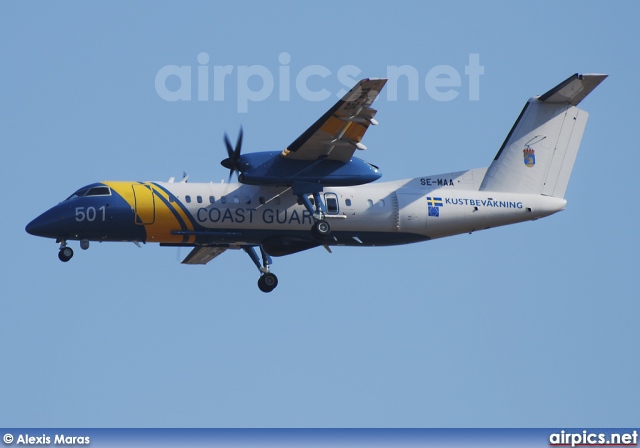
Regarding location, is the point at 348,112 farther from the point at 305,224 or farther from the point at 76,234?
the point at 76,234

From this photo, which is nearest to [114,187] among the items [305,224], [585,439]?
[305,224]

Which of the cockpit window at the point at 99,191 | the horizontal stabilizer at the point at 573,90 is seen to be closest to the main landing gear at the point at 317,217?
the cockpit window at the point at 99,191

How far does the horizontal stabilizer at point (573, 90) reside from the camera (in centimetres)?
2748

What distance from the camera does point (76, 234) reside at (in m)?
25.8

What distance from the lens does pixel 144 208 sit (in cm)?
2595

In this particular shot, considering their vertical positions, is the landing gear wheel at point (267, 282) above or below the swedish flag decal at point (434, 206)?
below

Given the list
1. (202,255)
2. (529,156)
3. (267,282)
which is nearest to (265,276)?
(267,282)

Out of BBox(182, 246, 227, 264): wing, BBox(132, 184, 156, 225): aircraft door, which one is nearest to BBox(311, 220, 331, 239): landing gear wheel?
BBox(132, 184, 156, 225): aircraft door

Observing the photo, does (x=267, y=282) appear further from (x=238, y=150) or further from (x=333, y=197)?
(x=238, y=150)

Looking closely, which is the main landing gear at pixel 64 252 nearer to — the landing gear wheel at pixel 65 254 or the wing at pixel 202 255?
the landing gear wheel at pixel 65 254

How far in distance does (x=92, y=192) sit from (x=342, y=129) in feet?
16.7

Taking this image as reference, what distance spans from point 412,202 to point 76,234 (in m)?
6.92

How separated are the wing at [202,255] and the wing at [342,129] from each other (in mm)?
3912

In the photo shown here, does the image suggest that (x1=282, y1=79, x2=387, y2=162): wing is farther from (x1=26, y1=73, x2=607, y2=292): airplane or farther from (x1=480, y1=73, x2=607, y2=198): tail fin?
(x1=480, y1=73, x2=607, y2=198): tail fin
